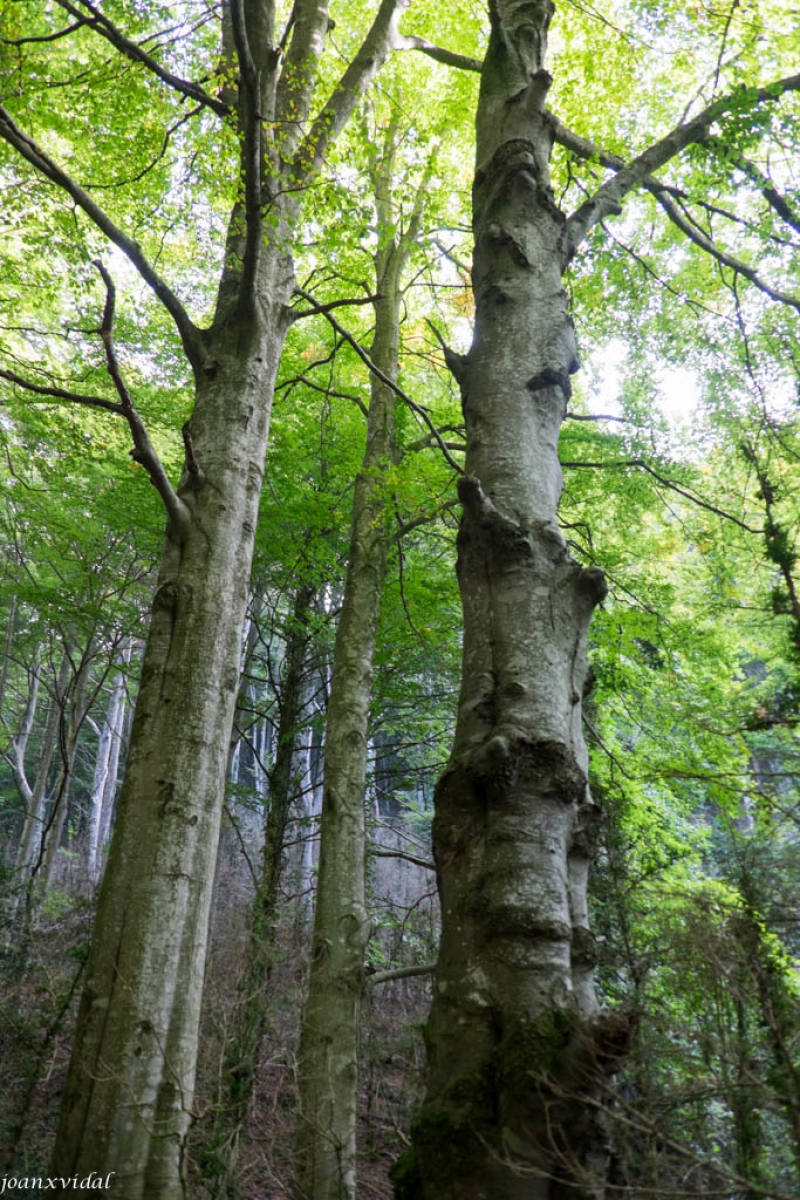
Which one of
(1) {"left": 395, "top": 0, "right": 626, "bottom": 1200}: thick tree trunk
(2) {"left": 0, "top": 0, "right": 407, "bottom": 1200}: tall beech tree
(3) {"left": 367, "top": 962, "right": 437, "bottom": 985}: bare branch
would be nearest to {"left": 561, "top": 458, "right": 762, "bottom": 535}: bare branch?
(1) {"left": 395, "top": 0, "right": 626, "bottom": 1200}: thick tree trunk

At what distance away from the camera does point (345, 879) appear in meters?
5.19

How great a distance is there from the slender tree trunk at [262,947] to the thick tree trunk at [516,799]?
101 inches

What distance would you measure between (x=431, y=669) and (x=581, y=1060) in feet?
24.9

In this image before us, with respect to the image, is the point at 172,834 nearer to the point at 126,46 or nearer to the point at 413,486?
the point at 126,46

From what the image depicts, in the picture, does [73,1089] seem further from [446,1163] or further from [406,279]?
[406,279]

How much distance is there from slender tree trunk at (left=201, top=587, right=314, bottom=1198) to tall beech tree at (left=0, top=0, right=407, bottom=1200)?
101cm

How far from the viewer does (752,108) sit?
4.09 m

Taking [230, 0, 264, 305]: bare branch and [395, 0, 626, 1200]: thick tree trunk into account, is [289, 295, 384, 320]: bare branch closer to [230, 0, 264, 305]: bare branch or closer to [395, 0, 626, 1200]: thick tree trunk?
[230, 0, 264, 305]: bare branch

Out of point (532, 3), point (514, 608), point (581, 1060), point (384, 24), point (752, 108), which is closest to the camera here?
point (581, 1060)

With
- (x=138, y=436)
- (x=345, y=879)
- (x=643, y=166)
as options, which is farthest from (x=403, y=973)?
(x=643, y=166)

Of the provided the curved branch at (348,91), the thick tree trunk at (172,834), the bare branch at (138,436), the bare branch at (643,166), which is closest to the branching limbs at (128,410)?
the bare branch at (138,436)

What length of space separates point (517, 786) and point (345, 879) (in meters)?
3.82

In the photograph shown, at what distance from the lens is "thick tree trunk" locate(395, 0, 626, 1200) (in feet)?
4.58

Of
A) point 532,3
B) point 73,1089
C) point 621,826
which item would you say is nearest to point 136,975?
point 73,1089
